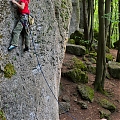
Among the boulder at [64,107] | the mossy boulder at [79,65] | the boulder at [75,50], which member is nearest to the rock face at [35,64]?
the boulder at [64,107]

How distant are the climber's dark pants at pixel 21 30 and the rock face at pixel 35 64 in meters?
0.13

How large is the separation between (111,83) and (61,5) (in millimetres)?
7101

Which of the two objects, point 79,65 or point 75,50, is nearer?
point 79,65

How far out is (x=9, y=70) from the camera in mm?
5730

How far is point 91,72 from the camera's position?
573 inches

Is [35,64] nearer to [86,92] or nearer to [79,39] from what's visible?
[86,92]

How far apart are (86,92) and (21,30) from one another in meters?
6.62

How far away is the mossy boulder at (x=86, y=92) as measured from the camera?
11430mm

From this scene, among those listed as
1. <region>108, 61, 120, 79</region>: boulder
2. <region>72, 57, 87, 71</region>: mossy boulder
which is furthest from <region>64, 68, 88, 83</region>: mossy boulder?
<region>108, 61, 120, 79</region>: boulder

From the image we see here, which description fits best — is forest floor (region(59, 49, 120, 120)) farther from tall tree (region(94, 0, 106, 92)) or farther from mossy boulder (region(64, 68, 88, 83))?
tall tree (region(94, 0, 106, 92))

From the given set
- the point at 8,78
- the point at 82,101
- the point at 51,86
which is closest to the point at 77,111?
the point at 82,101

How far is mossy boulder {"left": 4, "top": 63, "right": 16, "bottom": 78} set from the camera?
567 centimetres

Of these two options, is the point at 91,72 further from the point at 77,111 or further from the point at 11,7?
the point at 11,7

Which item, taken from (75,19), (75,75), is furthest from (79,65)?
(75,19)
